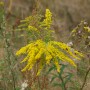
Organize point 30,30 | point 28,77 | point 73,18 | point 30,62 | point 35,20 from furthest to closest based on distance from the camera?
point 73,18
point 28,77
point 35,20
point 30,30
point 30,62

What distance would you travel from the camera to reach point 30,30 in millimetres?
3533

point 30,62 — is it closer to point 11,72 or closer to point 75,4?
point 11,72

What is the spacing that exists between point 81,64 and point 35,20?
3.33ft

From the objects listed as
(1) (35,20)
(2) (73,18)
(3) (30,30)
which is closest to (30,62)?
(3) (30,30)

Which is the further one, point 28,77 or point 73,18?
point 73,18

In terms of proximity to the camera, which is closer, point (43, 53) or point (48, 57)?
point (48, 57)

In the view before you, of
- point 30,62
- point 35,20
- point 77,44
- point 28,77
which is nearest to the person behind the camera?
point 30,62

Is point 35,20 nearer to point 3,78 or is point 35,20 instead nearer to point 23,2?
point 3,78

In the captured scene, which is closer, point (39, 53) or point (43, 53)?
point (39, 53)

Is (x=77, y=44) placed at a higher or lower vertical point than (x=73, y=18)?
lower

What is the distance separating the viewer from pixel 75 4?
10328mm

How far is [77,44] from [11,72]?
34.5 inches

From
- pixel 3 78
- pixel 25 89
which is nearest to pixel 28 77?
pixel 25 89

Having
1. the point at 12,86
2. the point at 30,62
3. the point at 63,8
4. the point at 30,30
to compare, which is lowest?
the point at 12,86
